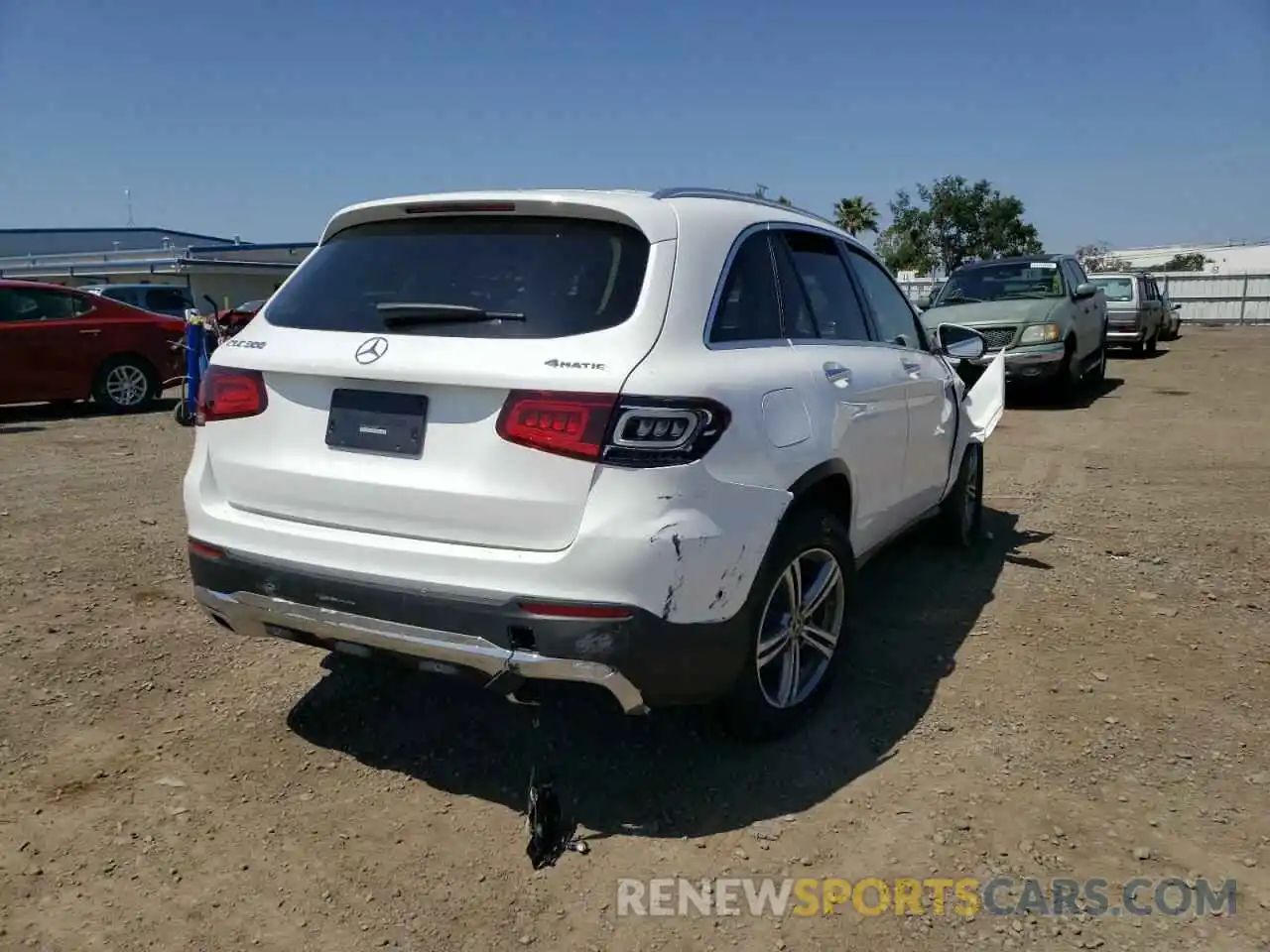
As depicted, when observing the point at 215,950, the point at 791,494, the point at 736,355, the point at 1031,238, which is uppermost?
the point at 1031,238

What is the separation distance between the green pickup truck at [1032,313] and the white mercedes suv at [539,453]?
9.45 m

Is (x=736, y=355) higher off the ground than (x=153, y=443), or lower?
higher

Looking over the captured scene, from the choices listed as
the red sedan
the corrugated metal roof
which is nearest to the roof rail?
the red sedan

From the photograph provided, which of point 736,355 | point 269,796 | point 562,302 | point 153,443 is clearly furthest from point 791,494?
point 153,443

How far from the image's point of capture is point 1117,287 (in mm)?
21344

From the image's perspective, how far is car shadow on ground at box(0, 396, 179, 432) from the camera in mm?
11001

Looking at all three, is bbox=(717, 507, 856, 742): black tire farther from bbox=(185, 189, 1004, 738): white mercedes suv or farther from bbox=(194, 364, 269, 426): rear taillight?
bbox=(194, 364, 269, 426): rear taillight

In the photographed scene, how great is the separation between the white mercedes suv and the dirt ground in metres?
0.44

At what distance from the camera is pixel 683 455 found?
264cm

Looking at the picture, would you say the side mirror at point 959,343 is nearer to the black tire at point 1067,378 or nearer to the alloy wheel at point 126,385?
the black tire at point 1067,378

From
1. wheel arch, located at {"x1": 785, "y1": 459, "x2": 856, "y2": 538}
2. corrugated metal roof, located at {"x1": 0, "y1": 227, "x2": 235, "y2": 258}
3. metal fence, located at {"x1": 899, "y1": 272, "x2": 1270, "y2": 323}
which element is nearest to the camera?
wheel arch, located at {"x1": 785, "y1": 459, "x2": 856, "y2": 538}

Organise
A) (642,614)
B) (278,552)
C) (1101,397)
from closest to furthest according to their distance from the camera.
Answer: (642,614), (278,552), (1101,397)

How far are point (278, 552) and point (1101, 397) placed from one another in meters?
13.2

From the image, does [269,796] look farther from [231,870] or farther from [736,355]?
[736,355]
